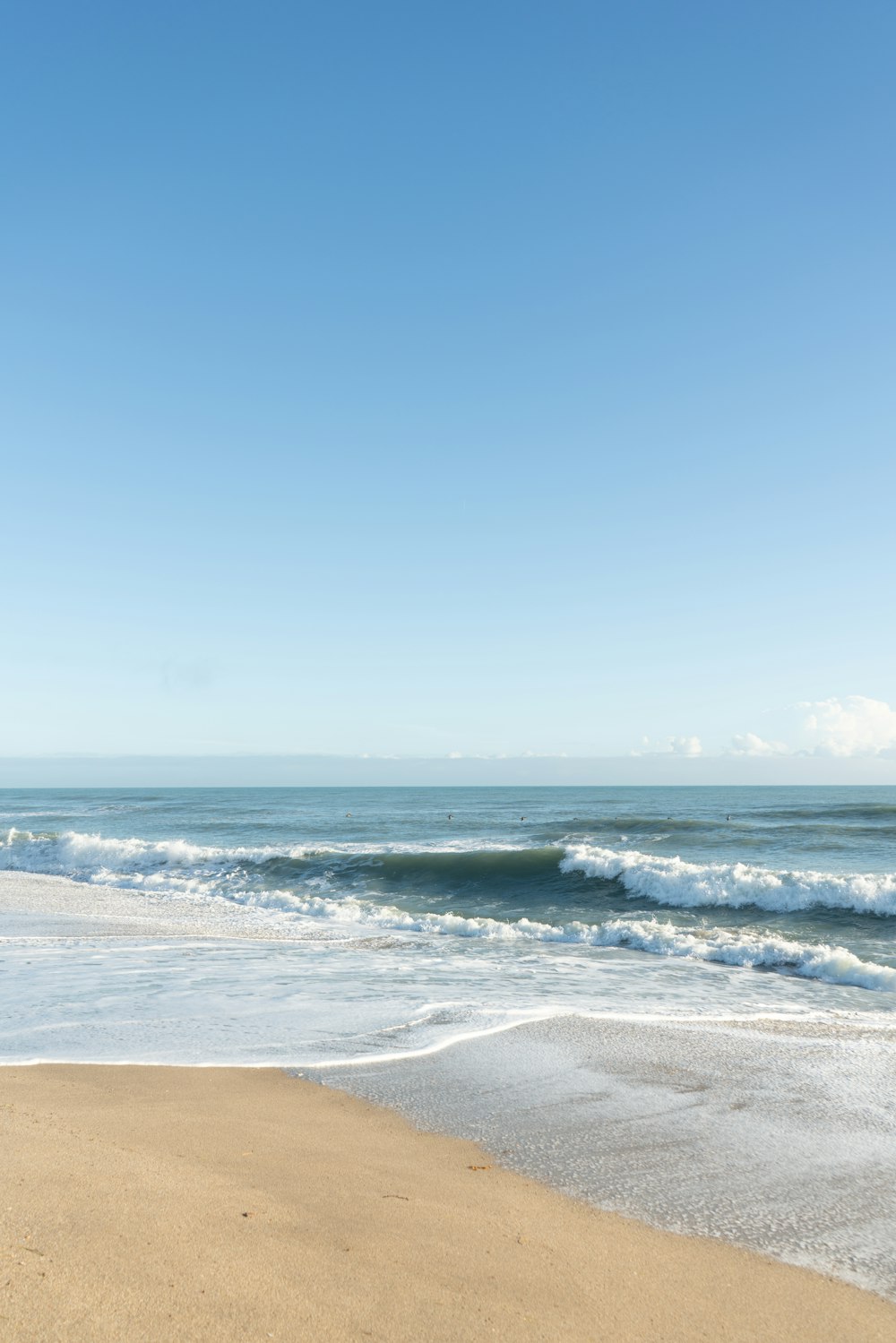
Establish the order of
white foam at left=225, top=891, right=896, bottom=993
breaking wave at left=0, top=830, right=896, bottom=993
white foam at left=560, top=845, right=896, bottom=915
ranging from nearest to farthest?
1. white foam at left=225, top=891, right=896, bottom=993
2. breaking wave at left=0, top=830, right=896, bottom=993
3. white foam at left=560, top=845, right=896, bottom=915

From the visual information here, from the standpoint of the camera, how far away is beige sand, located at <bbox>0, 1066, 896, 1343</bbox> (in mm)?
2514

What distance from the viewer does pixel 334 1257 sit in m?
2.99

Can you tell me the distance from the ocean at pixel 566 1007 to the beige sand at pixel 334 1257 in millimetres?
406

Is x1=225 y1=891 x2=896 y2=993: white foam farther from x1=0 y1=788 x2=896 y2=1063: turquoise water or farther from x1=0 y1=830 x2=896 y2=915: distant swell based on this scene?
x1=0 y1=830 x2=896 y2=915: distant swell

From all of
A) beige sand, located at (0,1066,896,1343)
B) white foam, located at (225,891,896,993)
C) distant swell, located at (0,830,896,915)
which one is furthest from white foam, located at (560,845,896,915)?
beige sand, located at (0,1066,896,1343)

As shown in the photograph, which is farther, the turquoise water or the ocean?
the turquoise water

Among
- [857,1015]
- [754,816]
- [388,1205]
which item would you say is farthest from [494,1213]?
[754,816]

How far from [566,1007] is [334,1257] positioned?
19.3ft

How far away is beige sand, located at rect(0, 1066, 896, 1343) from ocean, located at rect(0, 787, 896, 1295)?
41cm

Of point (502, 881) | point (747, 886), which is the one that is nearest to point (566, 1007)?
point (747, 886)

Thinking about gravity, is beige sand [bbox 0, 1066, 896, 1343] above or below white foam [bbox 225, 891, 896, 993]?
above

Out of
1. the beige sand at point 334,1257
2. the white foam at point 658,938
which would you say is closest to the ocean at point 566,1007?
the white foam at point 658,938

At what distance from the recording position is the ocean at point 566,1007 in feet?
14.4

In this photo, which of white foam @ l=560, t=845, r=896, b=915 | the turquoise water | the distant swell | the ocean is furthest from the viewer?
the distant swell
